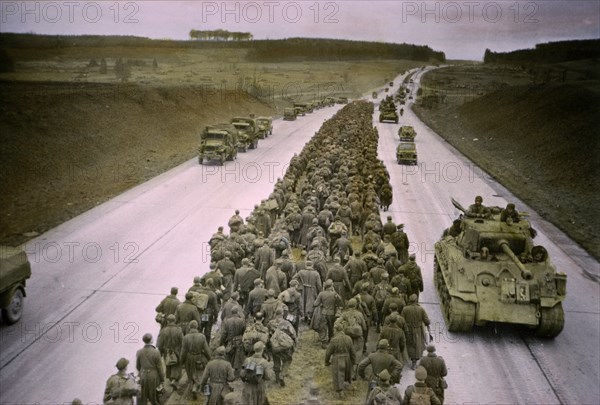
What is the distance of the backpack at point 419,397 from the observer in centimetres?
773

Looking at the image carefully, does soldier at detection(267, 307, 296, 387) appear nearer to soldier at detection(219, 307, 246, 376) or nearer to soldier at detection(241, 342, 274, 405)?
soldier at detection(219, 307, 246, 376)

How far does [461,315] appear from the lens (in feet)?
38.4

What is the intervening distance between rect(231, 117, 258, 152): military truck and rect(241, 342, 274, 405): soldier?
98.5 ft

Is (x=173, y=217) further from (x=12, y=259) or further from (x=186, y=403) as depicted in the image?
(x=186, y=403)

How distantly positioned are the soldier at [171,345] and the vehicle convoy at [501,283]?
5.97 meters

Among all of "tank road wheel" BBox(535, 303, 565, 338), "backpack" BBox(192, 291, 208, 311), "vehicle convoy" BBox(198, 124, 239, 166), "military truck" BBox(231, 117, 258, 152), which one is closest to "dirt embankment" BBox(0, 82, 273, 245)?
"vehicle convoy" BBox(198, 124, 239, 166)

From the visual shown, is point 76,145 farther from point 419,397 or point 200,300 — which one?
point 419,397

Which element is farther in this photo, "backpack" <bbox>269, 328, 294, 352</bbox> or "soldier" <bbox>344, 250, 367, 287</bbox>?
"soldier" <bbox>344, 250, 367, 287</bbox>

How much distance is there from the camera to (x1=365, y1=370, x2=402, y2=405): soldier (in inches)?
304

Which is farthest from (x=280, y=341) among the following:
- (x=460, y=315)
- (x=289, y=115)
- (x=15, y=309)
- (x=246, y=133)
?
(x=289, y=115)

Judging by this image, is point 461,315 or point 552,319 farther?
point 461,315

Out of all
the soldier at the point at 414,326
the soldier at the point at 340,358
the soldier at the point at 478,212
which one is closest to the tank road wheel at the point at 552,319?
the soldier at the point at 414,326

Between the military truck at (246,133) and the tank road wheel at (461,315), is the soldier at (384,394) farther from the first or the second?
the military truck at (246,133)

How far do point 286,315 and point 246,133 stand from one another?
1145 inches
